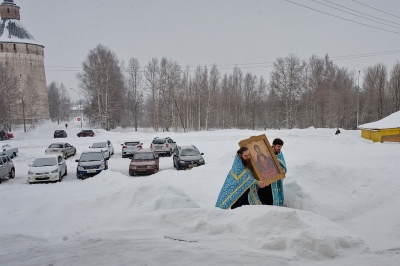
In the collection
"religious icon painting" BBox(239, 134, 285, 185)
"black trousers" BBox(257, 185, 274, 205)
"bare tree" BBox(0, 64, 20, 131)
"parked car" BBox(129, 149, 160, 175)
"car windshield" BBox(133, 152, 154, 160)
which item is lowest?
"parked car" BBox(129, 149, 160, 175)

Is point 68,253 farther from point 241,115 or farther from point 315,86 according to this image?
point 241,115

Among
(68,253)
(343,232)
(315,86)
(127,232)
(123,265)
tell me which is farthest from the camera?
(315,86)

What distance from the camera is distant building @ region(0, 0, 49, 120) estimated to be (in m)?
59.9

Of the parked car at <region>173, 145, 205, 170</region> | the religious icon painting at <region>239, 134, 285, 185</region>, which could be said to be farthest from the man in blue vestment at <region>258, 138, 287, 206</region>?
the parked car at <region>173, 145, 205, 170</region>

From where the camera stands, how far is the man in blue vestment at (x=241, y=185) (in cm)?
609

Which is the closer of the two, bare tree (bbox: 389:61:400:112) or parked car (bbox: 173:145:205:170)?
parked car (bbox: 173:145:205:170)

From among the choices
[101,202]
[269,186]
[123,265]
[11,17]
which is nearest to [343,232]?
[269,186]

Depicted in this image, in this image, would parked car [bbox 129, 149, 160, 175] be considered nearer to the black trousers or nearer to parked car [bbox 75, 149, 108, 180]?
parked car [bbox 75, 149, 108, 180]

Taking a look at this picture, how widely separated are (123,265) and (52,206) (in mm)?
5340

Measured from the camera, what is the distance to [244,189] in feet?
20.1

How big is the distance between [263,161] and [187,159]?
37.0 feet

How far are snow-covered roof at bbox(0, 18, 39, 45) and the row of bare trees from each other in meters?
21.0

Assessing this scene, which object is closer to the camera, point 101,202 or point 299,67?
point 101,202

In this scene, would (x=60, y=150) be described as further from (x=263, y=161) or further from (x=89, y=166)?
(x=263, y=161)
